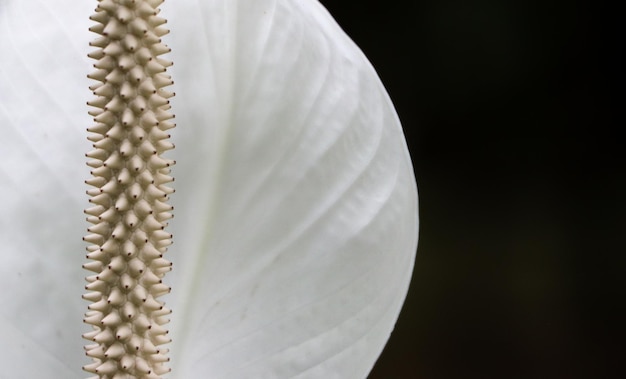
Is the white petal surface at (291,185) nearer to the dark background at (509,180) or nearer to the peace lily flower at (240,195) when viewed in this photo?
the peace lily flower at (240,195)

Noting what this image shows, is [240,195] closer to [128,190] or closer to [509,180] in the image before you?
[128,190]

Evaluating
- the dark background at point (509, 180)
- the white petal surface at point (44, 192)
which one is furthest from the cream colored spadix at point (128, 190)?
the dark background at point (509, 180)

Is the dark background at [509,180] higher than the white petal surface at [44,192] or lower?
lower

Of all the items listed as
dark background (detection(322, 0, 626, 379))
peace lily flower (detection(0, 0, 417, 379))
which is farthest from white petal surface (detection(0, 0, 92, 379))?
dark background (detection(322, 0, 626, 379))

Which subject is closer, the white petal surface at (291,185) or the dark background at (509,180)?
the white petal surface at (291,185)

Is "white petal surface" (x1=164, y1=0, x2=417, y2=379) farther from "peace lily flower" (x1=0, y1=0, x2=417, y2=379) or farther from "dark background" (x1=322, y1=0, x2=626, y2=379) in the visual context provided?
"dark background" (x1=322, y1=0, x2=626, y2=379)

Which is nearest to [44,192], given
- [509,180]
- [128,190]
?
[128,190]
